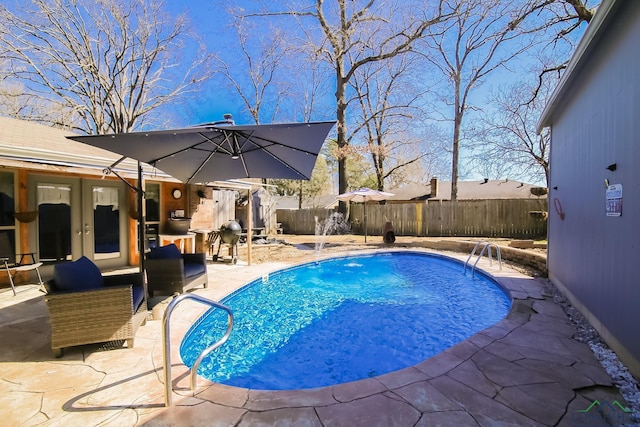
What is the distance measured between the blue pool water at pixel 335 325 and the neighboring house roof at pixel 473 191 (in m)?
16.8

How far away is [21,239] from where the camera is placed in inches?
235

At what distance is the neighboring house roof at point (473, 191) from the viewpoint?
76.6 ft

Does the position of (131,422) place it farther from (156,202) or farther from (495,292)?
(156,202)

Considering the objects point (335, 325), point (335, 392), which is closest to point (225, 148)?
point (335, 325)

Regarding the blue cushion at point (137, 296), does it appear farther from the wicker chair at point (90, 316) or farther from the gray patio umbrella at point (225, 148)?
the gray patio umbrella at point (225, 148)

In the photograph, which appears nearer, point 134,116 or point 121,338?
point 121,338

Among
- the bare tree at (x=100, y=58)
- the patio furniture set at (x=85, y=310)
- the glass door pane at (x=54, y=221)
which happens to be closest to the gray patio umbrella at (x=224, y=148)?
the patio furniture set at (x=85, y=310)

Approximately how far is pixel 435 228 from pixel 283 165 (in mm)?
12929

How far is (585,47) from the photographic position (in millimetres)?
3822

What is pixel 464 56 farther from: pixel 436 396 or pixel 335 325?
pixel 436 396

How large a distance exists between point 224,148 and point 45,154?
294 centimetres

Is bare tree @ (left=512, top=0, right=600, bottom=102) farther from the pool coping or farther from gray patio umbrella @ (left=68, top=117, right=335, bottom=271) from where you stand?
the pool coping

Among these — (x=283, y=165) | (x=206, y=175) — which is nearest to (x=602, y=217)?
(x=283, y=165)

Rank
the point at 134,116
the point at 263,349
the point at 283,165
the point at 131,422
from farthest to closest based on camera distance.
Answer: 1. the point at 134,116
2. the point at 283,165
3. the point at 263,349
4. the point at 131,422
